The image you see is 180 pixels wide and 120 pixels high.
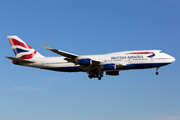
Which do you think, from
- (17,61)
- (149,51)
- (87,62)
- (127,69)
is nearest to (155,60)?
(149,51)

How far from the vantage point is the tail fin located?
53213mm

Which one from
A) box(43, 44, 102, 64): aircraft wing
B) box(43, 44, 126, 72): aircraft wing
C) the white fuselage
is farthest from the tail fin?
box(43, 44, 102, 64): aircraft wing

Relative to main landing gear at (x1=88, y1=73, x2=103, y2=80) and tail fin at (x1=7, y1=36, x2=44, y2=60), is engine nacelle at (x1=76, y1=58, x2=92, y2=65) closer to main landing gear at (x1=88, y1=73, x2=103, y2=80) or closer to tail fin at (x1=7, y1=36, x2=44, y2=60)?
main landing gear at (x1=88, y1=73, x2=103, y2=80)

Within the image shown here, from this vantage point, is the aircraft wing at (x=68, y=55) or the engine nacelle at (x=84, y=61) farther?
the engine nacelle at (x=84, y=61)

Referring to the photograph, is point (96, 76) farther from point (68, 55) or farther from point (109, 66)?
point (68, 55)

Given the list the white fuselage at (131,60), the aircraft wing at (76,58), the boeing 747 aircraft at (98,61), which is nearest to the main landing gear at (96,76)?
the boeing 747 aircraft at (98,61)

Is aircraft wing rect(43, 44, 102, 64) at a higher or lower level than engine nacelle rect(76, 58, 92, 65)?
higher

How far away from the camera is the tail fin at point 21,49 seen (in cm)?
5321

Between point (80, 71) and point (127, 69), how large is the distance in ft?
29.3

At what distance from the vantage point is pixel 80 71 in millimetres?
51031

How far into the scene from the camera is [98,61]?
46.9 m

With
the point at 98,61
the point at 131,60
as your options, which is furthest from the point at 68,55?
the point at 131,60

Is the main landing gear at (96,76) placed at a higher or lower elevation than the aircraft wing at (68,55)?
lower

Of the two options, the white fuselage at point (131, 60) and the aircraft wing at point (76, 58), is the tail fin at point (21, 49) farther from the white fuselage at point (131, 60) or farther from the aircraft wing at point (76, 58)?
the aircraft wing at point (76, 58)
